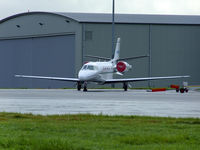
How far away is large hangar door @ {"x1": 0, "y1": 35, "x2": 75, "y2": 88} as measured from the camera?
70562mm

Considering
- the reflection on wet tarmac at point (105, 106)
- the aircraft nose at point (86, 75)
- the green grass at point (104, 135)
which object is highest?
the aircraft nose at point (86, 75)


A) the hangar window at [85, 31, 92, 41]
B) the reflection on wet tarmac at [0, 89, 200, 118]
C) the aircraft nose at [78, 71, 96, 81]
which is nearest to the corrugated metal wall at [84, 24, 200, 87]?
the hangar window at [85, 31, 92, 41]

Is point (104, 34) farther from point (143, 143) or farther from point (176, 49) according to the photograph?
point (143, 143)

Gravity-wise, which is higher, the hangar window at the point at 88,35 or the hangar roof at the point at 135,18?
the hangar roof at the point at 135,18

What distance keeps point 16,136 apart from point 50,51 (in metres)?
62.4

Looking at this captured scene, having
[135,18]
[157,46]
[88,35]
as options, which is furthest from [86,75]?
[135,18]

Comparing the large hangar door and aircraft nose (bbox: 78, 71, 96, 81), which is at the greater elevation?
the large hangar door

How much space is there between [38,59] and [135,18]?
1279cm

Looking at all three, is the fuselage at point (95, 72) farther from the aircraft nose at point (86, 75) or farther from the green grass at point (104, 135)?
the green grass at point (104, 135)

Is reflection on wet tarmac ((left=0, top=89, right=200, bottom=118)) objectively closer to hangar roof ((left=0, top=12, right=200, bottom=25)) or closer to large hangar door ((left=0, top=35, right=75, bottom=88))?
hangar roof ((left=0, top=12, right=200, bottom=25))

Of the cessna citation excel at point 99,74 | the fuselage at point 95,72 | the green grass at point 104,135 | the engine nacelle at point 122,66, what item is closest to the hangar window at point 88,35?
the cessna citation excel at point 99,74

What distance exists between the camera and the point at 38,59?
246ft

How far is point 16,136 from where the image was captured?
11.1m

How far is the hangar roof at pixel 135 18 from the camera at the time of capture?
2682 inches
